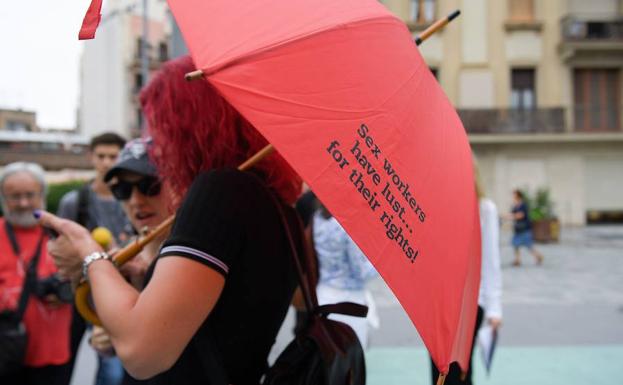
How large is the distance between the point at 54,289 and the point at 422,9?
22.7 m

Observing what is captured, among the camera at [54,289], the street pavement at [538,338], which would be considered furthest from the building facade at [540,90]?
the camera at [54,289]

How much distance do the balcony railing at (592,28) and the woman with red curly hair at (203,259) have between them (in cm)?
2460

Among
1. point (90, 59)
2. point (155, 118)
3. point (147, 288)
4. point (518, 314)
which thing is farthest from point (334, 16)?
point (90, 59)

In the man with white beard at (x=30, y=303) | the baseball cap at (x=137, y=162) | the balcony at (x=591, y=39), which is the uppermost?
the balcony at (x=591, y=39)

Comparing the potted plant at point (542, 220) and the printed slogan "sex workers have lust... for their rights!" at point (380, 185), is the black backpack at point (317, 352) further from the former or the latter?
the potted plant at point (542, 220)

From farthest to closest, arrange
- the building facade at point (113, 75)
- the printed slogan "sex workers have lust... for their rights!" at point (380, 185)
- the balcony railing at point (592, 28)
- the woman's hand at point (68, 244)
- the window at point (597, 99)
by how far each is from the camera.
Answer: the building facade at point (113, 75) < the window at point (597, 99) < the balcony railing at point (592, 28) < the woman's hand at point (68, 244) < the printed slogan "sex workers have lust... for their rights!" at point (380, 185)

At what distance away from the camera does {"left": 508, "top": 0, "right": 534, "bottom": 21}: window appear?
23438mm

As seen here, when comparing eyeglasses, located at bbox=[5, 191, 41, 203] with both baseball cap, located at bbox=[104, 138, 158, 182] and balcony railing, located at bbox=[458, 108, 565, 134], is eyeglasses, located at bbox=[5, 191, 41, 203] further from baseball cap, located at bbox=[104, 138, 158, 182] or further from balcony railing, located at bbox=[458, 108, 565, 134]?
balcony railing, located at bbox=[458, 108, 565, 134]

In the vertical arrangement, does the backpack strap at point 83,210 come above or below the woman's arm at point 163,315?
below

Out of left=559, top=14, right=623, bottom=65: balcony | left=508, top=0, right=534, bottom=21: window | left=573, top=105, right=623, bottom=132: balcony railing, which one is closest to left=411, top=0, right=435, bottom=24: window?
left=508, top=0, right=534, bottom=21: window

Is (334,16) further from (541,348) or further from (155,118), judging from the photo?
(541,348)

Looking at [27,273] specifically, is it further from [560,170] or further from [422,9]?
[560,170]

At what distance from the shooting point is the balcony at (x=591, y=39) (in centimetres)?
2284

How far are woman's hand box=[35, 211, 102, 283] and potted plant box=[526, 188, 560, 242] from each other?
16.9 metres
